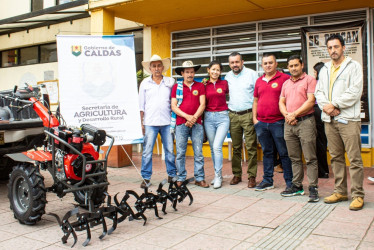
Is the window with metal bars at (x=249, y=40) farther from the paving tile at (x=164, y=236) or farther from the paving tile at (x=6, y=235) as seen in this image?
the paving tile at (x=6, y=235)

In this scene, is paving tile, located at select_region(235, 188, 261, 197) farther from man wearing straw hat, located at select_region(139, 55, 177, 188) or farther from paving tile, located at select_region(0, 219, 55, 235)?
paving tile, located at select_region(0, 219, 55, 235)

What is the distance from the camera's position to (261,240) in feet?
13.1

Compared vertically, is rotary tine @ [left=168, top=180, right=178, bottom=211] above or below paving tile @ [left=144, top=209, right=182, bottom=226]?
above

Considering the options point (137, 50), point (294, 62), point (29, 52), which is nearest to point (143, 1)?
point (137, 50)

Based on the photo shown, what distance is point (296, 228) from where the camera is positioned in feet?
14.3

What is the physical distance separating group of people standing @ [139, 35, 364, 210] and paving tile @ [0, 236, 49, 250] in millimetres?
1781

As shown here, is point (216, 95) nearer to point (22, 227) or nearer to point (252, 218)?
→ point (252, 218)

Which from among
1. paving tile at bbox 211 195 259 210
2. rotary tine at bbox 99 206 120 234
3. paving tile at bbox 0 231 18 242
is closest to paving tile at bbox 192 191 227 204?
paving tile at bbox 211 195 259 210

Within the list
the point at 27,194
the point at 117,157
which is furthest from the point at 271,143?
the point at 117,157

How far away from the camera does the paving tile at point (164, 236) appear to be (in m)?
4.01

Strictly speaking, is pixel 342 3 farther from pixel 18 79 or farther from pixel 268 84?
→ pixel 18 79

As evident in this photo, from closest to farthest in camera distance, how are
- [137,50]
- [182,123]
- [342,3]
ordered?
1. [182,123]
2. [342,3]
3. [137,50]

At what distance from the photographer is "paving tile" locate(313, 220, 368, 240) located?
4074 mm

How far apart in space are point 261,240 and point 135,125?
105 inches
